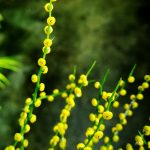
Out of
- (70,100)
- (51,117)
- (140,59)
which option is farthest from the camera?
(51,117)

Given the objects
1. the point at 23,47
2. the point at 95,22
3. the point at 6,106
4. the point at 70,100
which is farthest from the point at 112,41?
the point at 70,100

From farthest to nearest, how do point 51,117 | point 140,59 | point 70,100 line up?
1. point 51,117
2. point 140,59
3. point 70,100

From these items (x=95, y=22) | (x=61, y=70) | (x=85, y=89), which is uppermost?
(x=95, y=22)

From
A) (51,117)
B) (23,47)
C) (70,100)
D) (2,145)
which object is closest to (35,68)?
(23,47)

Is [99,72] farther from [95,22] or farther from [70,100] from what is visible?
[70,100]

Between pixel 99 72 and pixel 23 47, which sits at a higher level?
pixel 23 47

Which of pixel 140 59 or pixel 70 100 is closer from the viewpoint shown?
pixel 70 100
